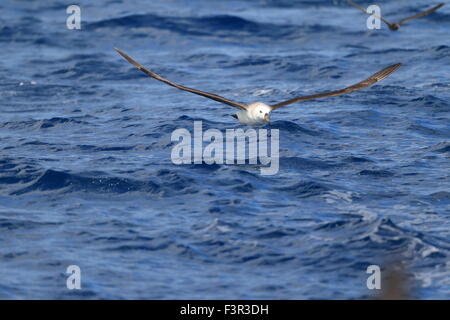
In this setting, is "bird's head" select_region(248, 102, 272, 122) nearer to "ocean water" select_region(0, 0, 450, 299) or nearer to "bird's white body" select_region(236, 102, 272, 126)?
"bird's white body" select_region(236, 102, 272, 126)

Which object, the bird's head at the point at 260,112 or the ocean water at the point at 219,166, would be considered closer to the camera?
the ocean water at the point at 219,166

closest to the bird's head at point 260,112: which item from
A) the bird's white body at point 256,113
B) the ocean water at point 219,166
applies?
the bird's white body at point 256,113

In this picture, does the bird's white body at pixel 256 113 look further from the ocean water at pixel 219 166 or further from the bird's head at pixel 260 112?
the ocean water at pixel 219 166

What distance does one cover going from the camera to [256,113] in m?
18.3

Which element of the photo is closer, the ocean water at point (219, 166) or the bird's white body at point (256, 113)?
the ocean water at point (219, 166)

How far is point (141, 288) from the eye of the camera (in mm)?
16297

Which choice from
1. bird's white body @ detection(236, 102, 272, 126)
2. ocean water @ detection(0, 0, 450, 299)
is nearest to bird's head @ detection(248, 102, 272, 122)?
bird's white body @ detection(236, 102, 272, 126)

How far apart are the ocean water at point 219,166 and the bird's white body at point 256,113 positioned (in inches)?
80.8

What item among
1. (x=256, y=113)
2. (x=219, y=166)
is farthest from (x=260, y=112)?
(x=219, y=166)

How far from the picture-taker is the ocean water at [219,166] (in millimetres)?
17078

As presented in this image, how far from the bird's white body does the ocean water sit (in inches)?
80.8

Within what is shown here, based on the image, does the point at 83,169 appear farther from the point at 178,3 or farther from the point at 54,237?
the point at 178,3

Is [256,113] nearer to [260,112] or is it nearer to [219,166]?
[260,112]
